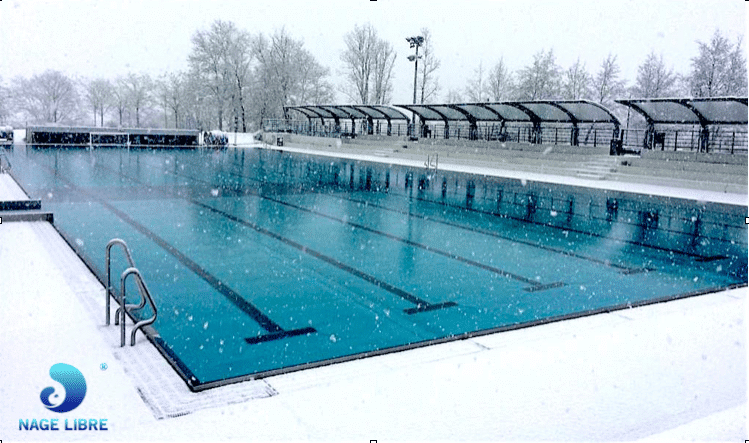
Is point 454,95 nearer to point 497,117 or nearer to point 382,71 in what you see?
point 382,71

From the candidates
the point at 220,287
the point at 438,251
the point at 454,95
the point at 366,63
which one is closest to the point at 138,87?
the point at 366,63

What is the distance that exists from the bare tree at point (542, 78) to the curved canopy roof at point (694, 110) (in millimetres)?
26978

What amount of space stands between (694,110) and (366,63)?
4007cm

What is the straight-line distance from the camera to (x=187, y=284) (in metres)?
7.12

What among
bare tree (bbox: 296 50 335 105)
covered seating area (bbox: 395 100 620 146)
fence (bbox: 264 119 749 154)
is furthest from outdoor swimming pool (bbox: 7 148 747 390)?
bare tree (bbox: 296 50 335 105)

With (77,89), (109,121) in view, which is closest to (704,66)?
(77,89)

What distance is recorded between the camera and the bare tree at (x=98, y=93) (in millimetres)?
68812

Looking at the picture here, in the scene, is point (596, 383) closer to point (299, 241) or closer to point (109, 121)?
point (299, 241)

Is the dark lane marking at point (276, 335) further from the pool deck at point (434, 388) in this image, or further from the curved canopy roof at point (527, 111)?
the curved canopy roof at point (527, 111)

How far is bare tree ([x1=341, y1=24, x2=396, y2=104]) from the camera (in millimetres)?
56594

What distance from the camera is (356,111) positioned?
36.5m

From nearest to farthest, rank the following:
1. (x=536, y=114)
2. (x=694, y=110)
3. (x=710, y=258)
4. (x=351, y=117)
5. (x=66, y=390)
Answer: (x=66, y=390) → (x=710, y=258) → (x=694, y=110) → (x=536, y=114) → (x=351, y=117)

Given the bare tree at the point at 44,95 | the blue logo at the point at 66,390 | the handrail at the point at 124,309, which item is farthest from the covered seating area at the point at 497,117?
the bare tree at the point at 44,95

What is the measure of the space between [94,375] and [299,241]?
587 centimetres
